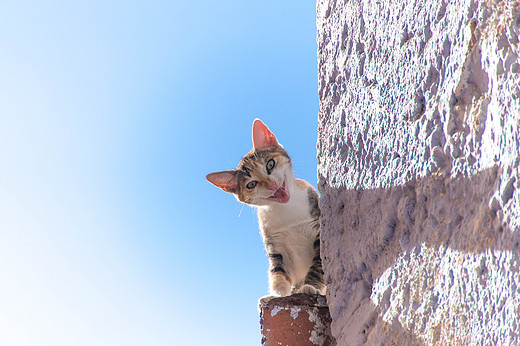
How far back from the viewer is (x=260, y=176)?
277cm

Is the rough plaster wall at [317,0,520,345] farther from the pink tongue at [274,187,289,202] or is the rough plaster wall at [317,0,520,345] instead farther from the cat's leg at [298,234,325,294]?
the pink tongue at [274,187,289,202]

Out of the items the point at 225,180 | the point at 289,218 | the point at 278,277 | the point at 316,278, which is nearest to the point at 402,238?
the point at 316,278

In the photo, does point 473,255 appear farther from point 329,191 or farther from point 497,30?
point 329,191

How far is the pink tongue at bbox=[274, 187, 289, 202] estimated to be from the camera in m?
2.70

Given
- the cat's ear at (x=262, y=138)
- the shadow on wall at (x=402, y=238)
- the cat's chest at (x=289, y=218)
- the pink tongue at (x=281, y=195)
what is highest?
the cat's ear at (x=262, y=138)

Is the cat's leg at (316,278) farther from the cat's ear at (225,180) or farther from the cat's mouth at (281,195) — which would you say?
the cat's ear at (225,180)

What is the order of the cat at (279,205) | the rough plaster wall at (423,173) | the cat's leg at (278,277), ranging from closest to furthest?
the rough plaster wall at (423,173) < the cat's leg at (278,277) < the cat at (279,205)

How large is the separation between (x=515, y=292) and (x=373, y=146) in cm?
68

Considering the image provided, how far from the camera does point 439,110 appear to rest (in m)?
1.18

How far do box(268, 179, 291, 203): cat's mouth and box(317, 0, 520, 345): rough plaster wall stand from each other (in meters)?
0.91

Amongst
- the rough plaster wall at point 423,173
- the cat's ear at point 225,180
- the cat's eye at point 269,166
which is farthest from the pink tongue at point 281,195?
the rough plaster wall at point 423,173

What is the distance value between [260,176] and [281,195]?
168mm

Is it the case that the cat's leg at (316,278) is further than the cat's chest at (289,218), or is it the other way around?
the cat's chest at (289,218)

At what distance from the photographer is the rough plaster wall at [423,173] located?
95 centimetres
